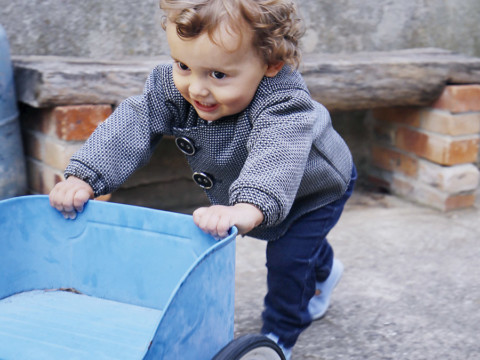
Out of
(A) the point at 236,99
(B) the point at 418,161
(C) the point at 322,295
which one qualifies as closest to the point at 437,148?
(B) the point at 418,161

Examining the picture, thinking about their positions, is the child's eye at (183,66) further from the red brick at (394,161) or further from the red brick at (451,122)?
the red brick at (394,161)

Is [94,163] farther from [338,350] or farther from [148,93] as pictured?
[338,350]

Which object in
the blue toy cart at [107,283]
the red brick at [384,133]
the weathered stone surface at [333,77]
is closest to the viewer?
the blue toy cart at [107,283]

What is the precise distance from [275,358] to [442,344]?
0.63m

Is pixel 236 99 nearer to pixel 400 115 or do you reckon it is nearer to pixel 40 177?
pixel 40 177

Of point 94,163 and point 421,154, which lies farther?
→ point 421,154

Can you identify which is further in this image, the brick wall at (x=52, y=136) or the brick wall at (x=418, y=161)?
the brick wall at (x=418, y=161)

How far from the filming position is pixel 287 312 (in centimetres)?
148

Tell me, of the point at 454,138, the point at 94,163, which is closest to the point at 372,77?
the point at 454,138

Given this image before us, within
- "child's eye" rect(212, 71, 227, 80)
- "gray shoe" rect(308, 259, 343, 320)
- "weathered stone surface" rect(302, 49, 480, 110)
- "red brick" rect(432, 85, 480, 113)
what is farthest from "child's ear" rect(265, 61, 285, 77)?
"red brick" rect(432, 85, 480, 113)

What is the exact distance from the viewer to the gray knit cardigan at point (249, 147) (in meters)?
1.17

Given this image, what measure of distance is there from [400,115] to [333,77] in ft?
1.86

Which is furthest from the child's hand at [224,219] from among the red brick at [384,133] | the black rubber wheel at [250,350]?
the red brick at [384,133]

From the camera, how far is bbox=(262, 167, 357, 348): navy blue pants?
1459 millimetres
